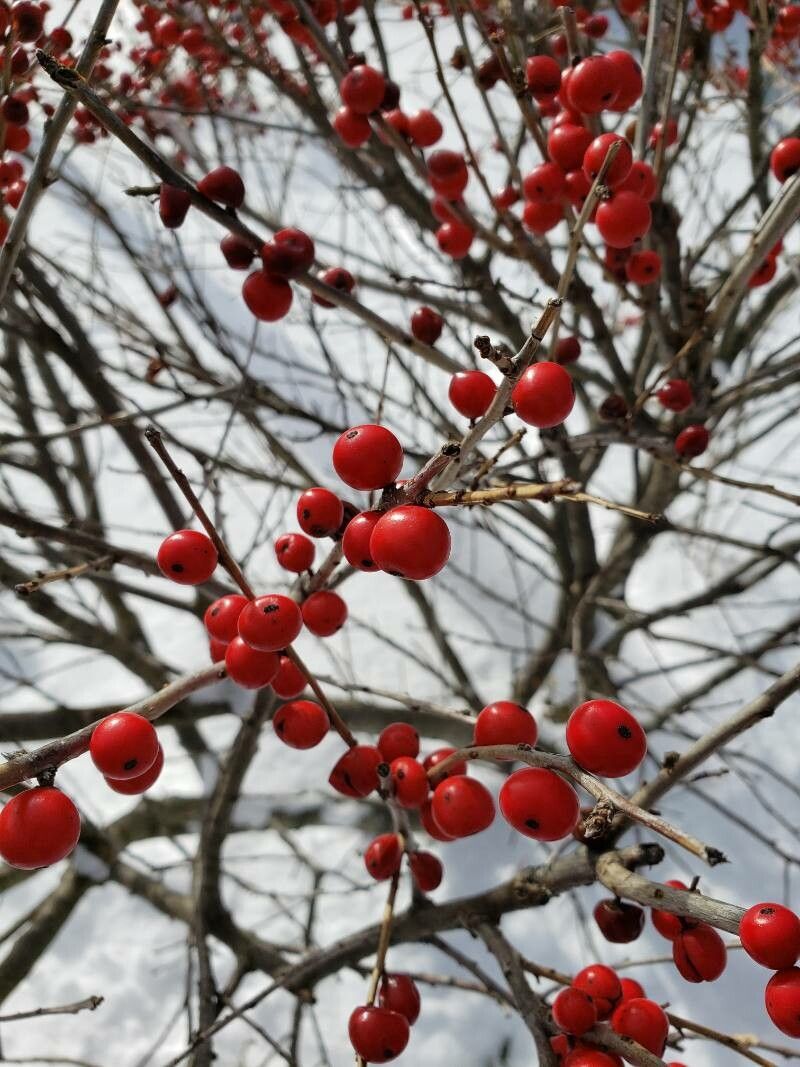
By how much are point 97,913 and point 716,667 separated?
10.6 ft

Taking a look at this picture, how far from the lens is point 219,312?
212 inches

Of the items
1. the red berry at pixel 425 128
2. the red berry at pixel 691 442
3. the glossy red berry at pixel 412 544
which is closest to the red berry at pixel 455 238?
the red berry at pixel 425 128

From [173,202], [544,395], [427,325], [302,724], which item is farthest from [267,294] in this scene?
[302,724]

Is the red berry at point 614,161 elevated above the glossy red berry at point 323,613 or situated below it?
above

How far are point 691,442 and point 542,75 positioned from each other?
886 millimetres

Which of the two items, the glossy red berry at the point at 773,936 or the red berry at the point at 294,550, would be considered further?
the red berry at the point at 294,550

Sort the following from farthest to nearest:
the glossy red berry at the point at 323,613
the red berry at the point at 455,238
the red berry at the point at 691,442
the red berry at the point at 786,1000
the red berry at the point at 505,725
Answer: the red berry at the point at 455,238 → the red berry at the point at 691,442 → the glossy red berry at the point at 323,613 → the red berry at the point at 505,725 → the red berry at the point at 786,1000

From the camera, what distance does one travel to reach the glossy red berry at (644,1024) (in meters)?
1.09

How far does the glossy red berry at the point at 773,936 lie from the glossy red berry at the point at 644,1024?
44cm

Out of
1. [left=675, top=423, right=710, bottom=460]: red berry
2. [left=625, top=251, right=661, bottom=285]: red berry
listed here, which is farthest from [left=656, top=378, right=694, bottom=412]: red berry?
[left=625, top=251, right=661, bottom=285]: red berry

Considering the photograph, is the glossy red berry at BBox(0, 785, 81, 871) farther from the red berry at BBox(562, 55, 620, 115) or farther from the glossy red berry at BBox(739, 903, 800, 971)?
the red berry at BBox(562, 55, 620, 115)

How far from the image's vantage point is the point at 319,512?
3.29 feet

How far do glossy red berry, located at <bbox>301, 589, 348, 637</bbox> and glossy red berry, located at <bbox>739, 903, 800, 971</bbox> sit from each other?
0.68 metres

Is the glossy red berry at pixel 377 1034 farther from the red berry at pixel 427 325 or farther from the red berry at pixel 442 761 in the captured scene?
the red berry at pixel 427 325
